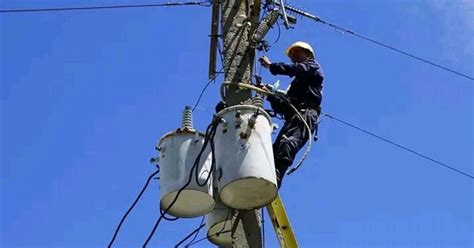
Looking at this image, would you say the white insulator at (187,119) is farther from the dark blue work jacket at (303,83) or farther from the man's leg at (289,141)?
the dark blue work jacket at (303,83)

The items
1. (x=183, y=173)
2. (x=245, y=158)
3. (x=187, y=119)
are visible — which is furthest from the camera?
(x=187, y=119)

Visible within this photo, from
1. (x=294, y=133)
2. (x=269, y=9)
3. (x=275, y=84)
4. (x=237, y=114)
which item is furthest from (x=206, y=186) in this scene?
(x=269, y=9)

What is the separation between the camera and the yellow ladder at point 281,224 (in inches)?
204

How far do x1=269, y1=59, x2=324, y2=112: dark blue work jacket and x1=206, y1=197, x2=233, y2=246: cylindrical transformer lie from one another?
3.43 feet

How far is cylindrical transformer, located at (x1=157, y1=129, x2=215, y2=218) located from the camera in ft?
16.0

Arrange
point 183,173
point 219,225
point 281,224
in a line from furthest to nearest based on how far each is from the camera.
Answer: point 219,225
point 281,224
point 183,173

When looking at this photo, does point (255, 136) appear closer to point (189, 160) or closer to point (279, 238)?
point (189, 160)

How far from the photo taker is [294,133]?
5.54 m

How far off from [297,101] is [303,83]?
0.16m

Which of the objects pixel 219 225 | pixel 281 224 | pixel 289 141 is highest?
pixel 289 141

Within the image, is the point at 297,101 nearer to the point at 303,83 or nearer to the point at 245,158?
the point at 303,83

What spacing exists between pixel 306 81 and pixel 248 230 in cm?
149

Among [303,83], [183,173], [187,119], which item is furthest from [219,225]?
[303,83]

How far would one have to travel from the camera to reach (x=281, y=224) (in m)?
5.25
